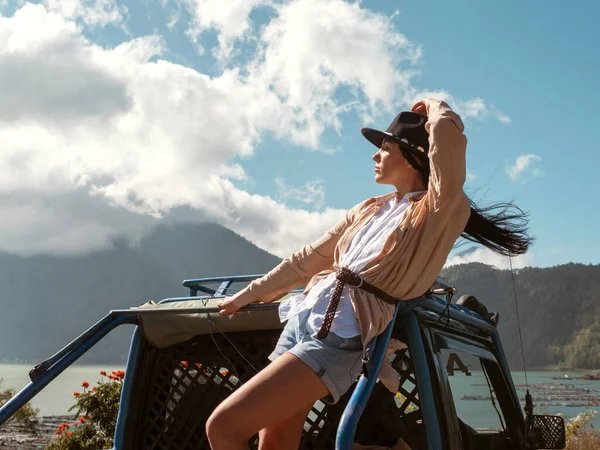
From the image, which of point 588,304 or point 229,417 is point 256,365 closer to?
point 229,417

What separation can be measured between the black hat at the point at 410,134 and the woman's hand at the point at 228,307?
1027 mm

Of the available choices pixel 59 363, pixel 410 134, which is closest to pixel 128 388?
pixel 59 363

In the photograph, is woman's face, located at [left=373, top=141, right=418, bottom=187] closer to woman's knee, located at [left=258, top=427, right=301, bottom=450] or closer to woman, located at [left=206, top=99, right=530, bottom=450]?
woman, located at [left=206, top=99, right=530, bottom=450]

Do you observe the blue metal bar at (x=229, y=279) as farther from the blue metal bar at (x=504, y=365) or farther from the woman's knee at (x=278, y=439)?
the blue metal bar at (x=504, y=365)

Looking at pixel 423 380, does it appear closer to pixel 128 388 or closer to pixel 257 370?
pixel 257 370

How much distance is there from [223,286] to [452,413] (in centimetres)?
159

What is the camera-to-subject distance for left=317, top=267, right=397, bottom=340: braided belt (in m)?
2.62

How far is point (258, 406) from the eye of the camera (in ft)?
7.91

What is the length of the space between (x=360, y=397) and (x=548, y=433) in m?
2.04

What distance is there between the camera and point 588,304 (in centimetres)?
18288

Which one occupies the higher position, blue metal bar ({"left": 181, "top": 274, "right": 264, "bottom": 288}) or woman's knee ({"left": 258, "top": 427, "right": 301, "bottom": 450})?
blue metal bar ({"left": 181, "top": 274, "right": 264, "bottom": 288})

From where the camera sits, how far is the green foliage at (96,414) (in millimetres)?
8930

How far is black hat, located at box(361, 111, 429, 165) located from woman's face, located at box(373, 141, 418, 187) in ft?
0.11

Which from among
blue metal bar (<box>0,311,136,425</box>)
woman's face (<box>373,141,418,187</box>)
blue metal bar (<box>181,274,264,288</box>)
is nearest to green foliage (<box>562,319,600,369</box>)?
blue metal bar (<box>181,274,264,288</box>)
